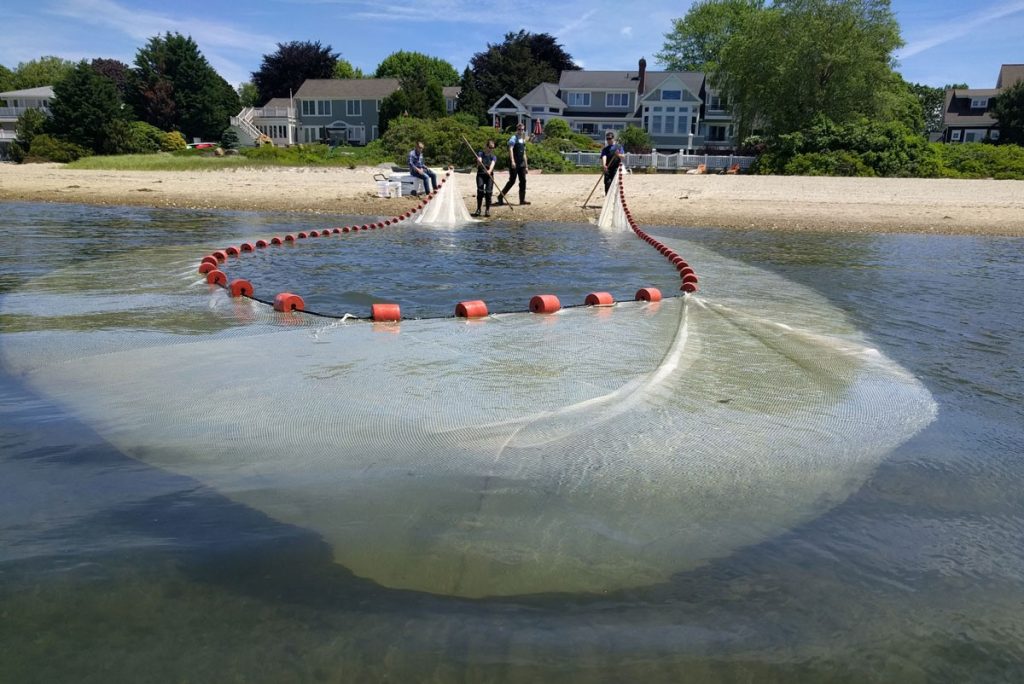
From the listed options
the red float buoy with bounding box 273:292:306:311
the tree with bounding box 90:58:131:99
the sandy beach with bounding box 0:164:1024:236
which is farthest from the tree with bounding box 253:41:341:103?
the red float buoy with bounding box 273:292:306:311

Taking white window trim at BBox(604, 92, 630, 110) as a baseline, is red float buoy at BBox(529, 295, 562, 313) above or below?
below

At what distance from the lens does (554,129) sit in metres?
39.2

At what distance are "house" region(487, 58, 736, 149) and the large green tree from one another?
75.7ft

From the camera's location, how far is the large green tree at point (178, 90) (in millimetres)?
59562

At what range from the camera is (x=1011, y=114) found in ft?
159

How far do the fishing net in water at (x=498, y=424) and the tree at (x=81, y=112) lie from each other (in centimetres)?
3937

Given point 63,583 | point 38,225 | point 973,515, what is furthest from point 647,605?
point 38,225

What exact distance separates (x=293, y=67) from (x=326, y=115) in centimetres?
1605

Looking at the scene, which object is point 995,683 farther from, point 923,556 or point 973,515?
point 973,515

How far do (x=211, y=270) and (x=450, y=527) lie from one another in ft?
24.4

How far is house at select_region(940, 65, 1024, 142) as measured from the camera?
59656 millimetres

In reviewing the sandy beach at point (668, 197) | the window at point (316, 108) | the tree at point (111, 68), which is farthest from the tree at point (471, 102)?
the tree at point (111, 68)

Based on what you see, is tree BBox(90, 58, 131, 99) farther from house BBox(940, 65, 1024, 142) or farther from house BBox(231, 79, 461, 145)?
house BBox(940, 65, 1024, 142)

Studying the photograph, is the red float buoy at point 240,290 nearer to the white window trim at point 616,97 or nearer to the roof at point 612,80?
the roof at point 612,80
